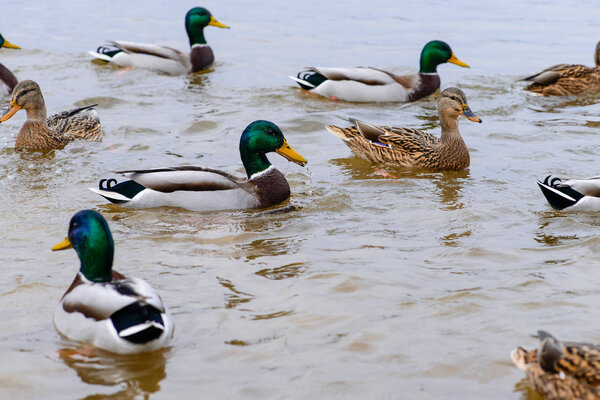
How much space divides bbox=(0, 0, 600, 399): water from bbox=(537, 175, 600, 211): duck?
17cm

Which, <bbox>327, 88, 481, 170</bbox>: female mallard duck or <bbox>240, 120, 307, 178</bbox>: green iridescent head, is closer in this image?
<bbox>240, 120, 307, 178</bbox>: green iridescent head

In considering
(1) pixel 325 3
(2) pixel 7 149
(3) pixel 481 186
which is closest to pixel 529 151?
(3) pixel 481 186

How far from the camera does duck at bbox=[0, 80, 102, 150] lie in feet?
33.1

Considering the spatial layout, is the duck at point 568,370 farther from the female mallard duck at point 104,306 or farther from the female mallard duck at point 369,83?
the female mallard duck at point 369,83

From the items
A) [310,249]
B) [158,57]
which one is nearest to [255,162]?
[310,249]

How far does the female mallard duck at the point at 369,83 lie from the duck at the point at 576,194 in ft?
17.3

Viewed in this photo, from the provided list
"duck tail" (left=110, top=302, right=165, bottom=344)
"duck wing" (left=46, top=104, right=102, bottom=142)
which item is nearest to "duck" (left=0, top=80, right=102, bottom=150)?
"duck wing" (left=46, top=104, right=102, bottom=142)

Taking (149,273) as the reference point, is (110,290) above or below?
above

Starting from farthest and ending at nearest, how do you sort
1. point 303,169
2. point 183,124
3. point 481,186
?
point 183,124 < point 303,169 < point 481,186

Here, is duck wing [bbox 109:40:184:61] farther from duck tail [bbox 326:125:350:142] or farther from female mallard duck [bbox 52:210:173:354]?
female mallard duck [bbox 52:210:173:354]

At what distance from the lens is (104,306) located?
4.86 meters

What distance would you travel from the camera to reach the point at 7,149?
1013 cm

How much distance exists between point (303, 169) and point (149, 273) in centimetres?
359

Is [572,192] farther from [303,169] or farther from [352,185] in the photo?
[303,169]
